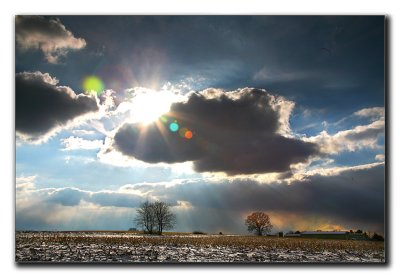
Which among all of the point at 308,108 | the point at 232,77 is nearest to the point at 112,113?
the point at 232,77

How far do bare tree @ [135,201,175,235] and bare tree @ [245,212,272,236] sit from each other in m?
1.45

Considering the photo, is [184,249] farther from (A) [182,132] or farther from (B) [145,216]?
(A) [182,132]

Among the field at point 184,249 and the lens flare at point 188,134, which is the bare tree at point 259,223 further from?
the lens flare at point 188,134

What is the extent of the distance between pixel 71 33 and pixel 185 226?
4.20 meters

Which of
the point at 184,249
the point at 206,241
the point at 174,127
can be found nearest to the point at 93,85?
the point at 174,127

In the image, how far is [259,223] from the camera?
25.6 ft

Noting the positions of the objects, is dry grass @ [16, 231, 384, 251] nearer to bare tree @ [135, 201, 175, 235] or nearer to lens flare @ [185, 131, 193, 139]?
bare tree @ [135, 201, 175, 235]

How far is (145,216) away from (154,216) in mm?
198

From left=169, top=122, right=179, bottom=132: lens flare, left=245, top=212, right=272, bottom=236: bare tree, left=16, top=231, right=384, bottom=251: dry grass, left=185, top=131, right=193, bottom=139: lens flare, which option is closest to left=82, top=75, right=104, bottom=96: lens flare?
left=169, top=122, right=179, bottom=132: lens flare

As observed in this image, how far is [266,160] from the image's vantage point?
7.91m

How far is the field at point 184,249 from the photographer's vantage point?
7609mm

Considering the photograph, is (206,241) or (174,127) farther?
(206,241)

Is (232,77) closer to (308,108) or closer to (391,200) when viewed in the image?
(308,108)

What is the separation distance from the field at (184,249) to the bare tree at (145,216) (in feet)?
1.30
